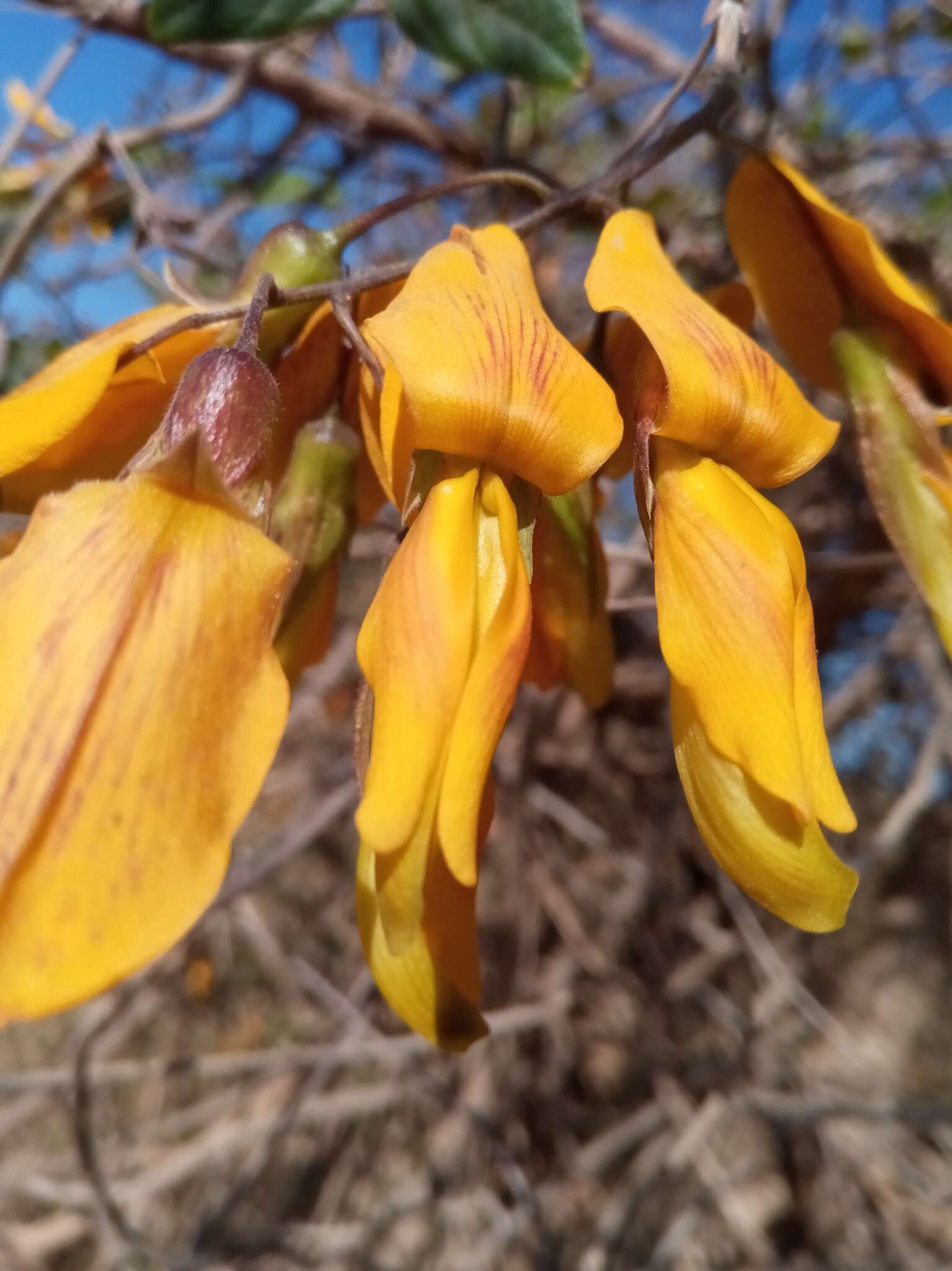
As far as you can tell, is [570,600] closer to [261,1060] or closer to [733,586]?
[733,586]

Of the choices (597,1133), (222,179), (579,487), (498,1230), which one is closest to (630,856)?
(597,1133)

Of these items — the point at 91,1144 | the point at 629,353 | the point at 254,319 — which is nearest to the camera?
the point at 254,319

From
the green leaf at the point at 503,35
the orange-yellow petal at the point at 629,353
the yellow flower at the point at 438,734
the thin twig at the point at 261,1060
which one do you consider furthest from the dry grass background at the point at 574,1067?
the yellow flower at the point at 438,734

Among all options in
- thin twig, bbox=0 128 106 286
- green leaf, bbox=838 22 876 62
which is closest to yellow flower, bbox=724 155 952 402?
thin twig, bbox=0 128 106 286

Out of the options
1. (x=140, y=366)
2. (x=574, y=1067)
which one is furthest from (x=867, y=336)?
(x=574, y=1067)

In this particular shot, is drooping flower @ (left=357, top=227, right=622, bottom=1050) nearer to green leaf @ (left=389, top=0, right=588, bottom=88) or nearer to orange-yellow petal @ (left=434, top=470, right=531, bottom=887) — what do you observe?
orange-yellow petal @ (left=434, top=470, right=531, bottom=887)

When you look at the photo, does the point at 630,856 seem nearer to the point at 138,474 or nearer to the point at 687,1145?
the point at 687,1145

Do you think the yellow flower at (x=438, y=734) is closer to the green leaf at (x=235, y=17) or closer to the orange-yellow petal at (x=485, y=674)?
the orange-yellow petal at (x=485, y=674)
